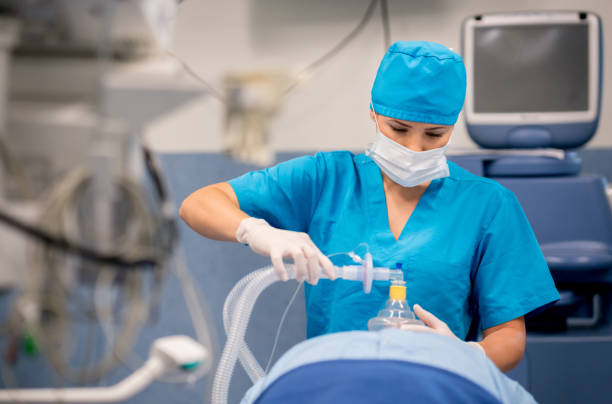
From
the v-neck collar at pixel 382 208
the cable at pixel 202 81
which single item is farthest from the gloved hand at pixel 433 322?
the cable at pixel 202 81

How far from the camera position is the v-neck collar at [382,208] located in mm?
1108

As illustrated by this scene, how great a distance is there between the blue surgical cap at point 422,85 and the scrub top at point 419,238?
0.46 ft

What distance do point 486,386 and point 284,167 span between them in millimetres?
609

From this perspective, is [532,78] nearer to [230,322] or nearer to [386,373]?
[230,322]

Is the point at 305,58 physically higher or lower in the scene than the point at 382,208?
higher

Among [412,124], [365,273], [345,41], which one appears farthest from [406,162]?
[345,41]

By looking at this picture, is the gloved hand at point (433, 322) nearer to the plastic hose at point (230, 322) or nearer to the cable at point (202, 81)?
the plastic hose at point (230, 322)

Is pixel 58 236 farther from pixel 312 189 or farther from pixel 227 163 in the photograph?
pixel 227 163

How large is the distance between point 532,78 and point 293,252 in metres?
1.00

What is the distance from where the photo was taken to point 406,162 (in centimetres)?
109

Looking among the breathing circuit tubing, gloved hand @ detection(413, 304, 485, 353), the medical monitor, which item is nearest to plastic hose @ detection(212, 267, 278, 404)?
the breathing circuit tubing

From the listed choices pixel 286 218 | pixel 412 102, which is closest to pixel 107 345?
pixel 286 218

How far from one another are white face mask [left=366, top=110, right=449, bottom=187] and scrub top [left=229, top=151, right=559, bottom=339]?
0.05 meters

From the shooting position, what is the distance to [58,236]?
0.71 metres
